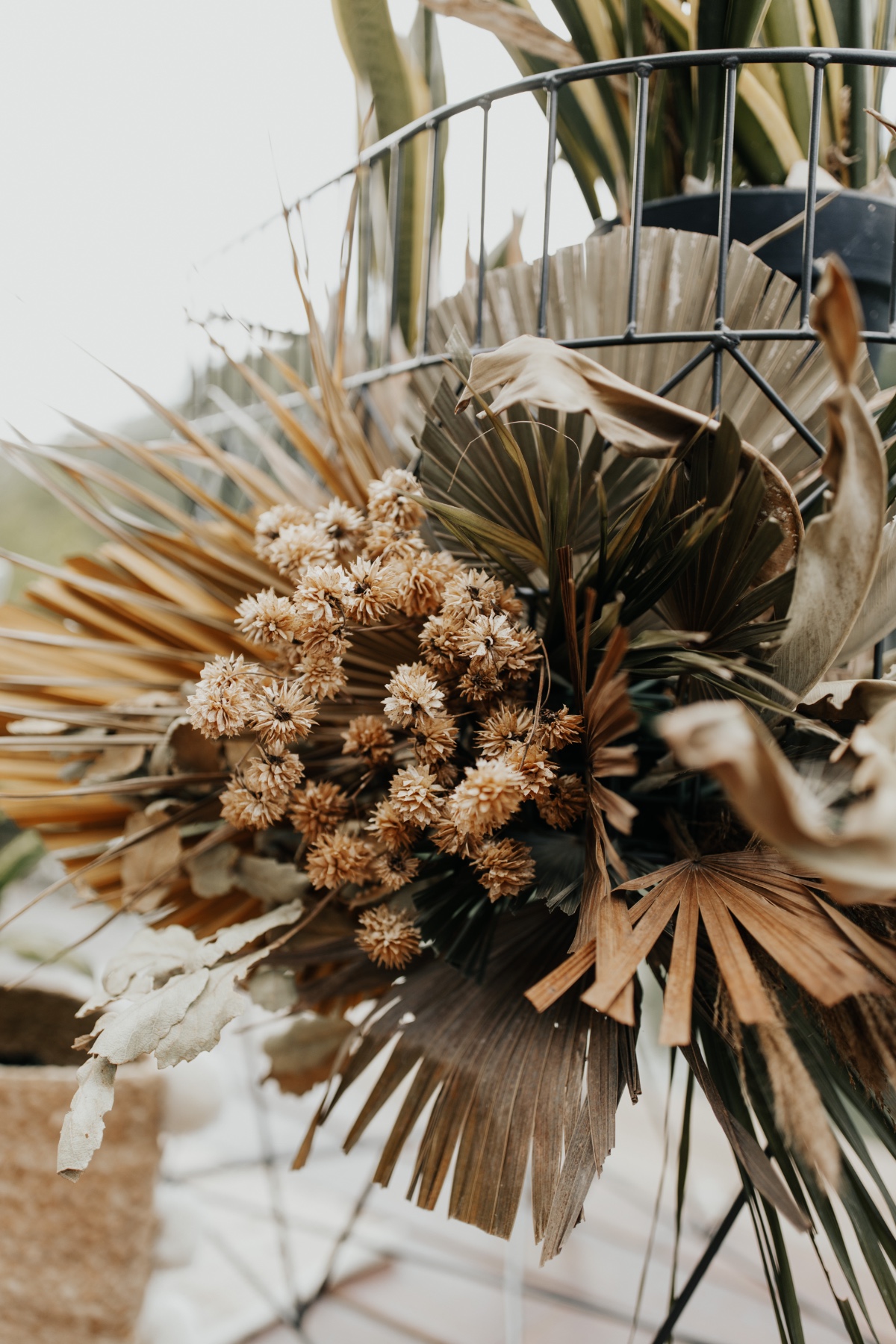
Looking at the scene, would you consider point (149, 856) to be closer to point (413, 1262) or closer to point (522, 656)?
point (522, 656)

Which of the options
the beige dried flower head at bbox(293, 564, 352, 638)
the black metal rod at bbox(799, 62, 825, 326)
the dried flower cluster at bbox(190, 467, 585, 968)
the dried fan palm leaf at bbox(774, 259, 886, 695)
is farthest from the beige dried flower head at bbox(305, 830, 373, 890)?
the black metal rod at bbox(799, 62, 825, 326)

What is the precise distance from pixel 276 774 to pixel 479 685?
10 centimetres

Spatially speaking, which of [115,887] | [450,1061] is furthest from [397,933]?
[115,887]

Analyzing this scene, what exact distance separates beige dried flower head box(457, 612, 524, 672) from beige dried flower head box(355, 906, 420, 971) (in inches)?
5.3

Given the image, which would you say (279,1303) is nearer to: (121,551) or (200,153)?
(121,551)

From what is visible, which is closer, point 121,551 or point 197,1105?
point 121,551

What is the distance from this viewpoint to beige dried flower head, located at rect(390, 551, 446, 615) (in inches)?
15.0

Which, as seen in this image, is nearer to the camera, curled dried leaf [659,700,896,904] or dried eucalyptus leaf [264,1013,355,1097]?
curled dried leaf [659,700,896,904]

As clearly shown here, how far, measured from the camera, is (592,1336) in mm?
774

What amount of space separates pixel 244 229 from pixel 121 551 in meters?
0.32

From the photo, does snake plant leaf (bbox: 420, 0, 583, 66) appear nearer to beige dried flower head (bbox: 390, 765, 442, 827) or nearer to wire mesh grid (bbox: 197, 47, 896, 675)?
wire mesh grid (bbox: 197, 47, 896, 675)

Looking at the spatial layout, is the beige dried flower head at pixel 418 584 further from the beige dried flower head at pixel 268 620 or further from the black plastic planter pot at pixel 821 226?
the black plastic planter pot at pixel 821 226

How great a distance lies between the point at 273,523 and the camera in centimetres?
43

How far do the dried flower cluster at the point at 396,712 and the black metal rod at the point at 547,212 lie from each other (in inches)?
4.2
